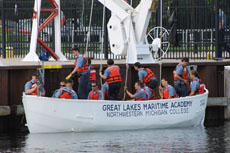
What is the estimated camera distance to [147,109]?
62.3 ft

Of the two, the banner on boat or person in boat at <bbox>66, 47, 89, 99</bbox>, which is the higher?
person in boat at <bbox>66, 47, 89, 99</bbox>

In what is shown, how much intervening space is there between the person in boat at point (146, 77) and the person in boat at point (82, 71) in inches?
57.7

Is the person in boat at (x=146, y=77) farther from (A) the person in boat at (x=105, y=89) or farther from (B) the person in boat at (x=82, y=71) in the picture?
(B) the person in boat at (x=82, y=71)

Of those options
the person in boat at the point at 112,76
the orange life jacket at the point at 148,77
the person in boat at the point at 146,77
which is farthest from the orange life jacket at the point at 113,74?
the orange life jacket at the point at 148,77

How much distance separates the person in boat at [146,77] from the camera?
20.0 meters

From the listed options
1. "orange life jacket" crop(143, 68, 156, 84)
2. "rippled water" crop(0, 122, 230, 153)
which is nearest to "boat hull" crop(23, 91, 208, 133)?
"rippled water" crop(0, 122, 230, 153)

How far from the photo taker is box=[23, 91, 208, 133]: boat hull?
18203 mm

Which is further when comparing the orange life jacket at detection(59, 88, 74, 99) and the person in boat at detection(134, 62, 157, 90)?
the person in boat at detection(134, 62, 157, 90)

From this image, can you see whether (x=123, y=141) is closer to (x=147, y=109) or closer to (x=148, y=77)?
(x=147, y=109)

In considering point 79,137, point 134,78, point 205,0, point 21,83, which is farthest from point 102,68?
point 205,0

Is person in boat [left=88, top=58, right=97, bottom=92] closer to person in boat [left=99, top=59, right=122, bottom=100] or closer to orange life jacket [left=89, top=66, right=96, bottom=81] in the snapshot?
orange life jacket [left=89, top=66, right=96, bottom=81]

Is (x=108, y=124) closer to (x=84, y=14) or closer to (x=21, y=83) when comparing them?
(x=21, y=83)

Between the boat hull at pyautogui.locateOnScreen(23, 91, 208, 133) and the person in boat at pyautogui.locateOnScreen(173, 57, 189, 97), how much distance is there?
0.85 m

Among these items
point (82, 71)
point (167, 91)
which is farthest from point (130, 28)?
point (167, 91)
